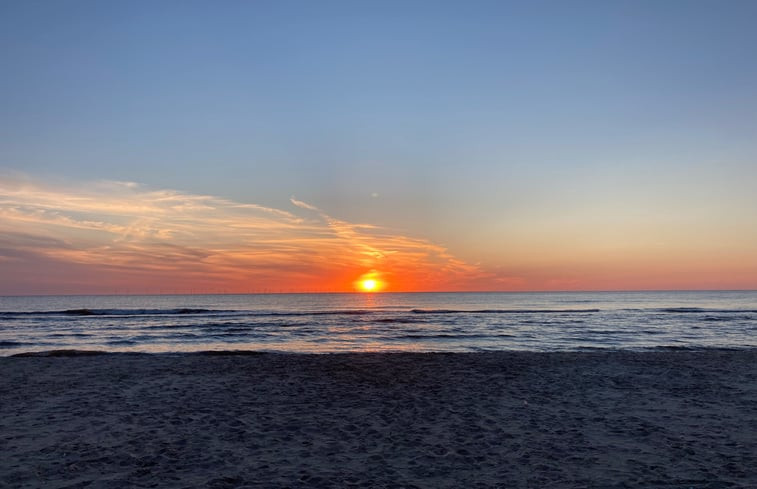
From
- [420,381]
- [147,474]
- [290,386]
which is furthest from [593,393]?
[147,474]

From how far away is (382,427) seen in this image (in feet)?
34.5

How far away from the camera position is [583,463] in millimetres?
8281

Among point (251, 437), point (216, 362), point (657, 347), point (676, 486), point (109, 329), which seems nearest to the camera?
point (676, 486)

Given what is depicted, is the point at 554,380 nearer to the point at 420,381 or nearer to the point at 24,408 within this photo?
the point at 420,381

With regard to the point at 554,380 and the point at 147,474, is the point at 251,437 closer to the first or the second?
the point at 147,474

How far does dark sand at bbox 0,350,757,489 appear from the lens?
7746mm

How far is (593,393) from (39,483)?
12.8m

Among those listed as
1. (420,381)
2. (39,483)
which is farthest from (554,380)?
(39,483)

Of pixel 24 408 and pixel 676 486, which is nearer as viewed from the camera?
pixel 676 486

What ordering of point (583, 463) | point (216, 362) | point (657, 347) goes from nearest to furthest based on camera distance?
point (583, 463), point (216, 362), point (657, 347)

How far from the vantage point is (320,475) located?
7723mm

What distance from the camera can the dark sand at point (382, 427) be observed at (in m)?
7.75

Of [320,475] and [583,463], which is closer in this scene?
[320,475]

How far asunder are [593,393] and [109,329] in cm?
4240
